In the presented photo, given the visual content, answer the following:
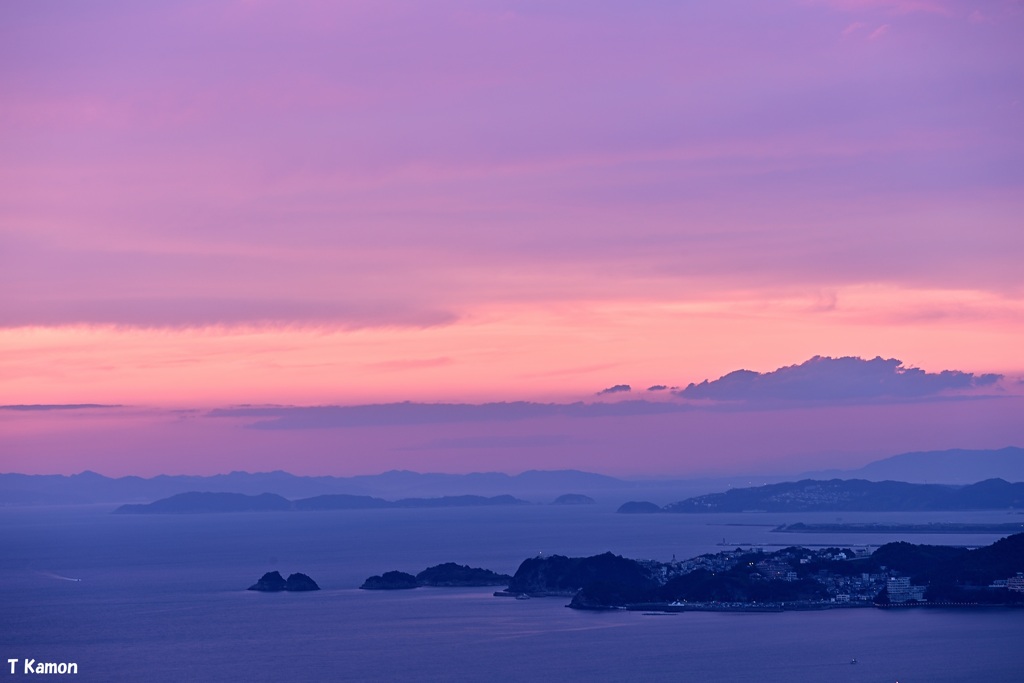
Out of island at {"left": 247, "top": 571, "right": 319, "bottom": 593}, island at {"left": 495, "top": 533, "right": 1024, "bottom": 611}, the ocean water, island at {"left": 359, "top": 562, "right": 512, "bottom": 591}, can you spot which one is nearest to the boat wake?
the ocean water

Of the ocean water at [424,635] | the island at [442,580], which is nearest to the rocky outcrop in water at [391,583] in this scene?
the island at [442,580]

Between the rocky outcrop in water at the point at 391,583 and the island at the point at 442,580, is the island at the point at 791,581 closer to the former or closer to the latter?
the island at the point at 442,580

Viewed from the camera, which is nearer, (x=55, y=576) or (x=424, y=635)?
(x=424, y=635)

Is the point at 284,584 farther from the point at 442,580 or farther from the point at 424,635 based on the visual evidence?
the point at 424,635

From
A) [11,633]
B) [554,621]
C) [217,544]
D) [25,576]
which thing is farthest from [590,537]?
[11,633]

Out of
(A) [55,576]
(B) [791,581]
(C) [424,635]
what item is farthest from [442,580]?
(A) [55,576]
